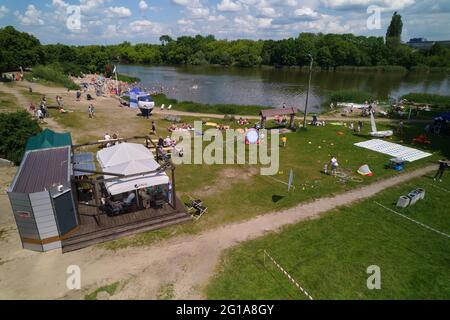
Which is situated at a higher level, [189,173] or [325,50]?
[325,50]

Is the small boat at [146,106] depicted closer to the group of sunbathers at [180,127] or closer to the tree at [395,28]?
the group of sunbathers at [180,127]

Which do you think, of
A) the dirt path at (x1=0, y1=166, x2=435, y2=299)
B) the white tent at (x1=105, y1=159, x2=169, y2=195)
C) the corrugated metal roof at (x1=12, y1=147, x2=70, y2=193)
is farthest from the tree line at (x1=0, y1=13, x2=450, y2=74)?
the dirt path at (x1=0, y1=166, x2=435, y2=299)

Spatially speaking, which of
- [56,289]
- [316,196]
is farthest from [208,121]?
[56,289]

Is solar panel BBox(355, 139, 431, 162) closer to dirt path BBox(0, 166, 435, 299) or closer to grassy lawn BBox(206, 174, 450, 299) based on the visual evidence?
grassy lawn BBox(206, 174, 450, 299)

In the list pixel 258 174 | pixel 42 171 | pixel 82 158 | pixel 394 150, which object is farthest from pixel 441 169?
pixel 42 171

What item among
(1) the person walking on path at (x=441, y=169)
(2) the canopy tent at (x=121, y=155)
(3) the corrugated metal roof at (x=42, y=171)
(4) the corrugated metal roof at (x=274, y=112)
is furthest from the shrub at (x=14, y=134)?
(1) the person walking on path at (x=441, y=169)
